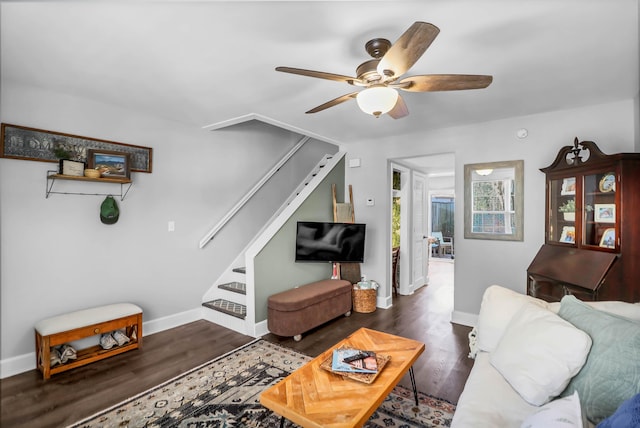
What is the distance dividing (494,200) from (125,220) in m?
3.78

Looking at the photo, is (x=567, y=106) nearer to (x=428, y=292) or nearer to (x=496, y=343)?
(x=496, y=343)

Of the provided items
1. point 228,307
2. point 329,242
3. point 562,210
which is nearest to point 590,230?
point 562,210

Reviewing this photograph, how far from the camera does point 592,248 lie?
242 centimetres

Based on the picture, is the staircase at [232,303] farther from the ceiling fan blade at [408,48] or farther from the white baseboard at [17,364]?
the ceiling fan blade at [408,48]

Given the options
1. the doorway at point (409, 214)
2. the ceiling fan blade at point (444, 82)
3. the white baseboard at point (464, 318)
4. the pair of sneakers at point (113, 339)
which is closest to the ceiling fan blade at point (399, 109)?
the ceiling fan blade at point (444, 82)

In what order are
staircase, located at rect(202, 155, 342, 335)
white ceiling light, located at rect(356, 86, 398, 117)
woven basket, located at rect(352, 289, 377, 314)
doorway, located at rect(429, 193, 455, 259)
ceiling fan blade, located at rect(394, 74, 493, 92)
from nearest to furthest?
ceiling fan blade, located at rect(394, 74, 493, 92) → white ceiling light, located at rect(356, 86, 398, 117) → staircase, located at rect(202, 155, 342, 335) → woven basket, located at rect(352, 289, 377, 314) → doorway, located at rect(429, 193, 455, 259)

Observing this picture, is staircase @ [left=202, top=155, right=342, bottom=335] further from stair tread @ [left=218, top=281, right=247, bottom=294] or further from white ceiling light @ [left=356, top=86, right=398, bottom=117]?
white ceiling light @ [left=356, top=86, right=398, bottom=117]

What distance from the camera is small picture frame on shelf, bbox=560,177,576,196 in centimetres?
261

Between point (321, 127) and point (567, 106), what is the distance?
2.39 meters

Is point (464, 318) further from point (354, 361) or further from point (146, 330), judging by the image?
point (146, 330)

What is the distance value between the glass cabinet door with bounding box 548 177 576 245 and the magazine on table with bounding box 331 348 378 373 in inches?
83.2

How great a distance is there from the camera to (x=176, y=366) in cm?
252

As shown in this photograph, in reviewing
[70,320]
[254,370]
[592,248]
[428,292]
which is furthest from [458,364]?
[70,320]

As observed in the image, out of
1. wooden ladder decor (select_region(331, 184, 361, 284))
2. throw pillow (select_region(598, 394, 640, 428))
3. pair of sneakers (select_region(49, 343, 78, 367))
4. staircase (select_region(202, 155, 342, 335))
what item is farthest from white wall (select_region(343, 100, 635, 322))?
pair of sneakers (select_region(49, 343, 78, 367))
